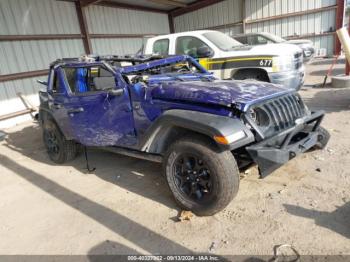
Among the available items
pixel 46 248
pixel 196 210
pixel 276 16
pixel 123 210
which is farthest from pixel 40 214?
pixel 276 16

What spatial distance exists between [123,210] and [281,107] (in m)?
2.21

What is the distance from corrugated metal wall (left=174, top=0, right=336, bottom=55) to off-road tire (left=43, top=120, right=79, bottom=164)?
14977 millimetres

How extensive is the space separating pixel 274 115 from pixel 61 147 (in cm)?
368

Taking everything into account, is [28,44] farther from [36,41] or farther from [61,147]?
[61,147]

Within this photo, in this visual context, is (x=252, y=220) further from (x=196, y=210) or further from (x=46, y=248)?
(x=46, y=248)

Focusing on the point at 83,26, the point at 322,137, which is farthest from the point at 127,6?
the point at 322,137

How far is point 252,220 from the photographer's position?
310 centimetres

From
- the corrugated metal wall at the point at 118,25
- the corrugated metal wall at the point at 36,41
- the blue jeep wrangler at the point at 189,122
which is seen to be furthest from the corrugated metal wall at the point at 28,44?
the blue jeep wrangler at the point at 189,122

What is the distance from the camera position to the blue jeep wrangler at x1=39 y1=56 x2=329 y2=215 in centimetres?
299

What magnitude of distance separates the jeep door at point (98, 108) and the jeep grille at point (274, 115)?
1569mm

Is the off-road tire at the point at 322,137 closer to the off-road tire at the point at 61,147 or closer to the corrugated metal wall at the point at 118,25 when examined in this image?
the off-road tire at the point at 61,147

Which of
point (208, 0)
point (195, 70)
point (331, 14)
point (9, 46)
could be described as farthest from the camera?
point (208, 0)

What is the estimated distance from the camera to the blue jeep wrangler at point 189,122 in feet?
9.80

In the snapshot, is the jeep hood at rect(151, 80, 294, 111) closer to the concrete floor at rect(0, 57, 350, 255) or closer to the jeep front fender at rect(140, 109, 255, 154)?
the jeep front fender at rect(140, 109, 255, 154)
